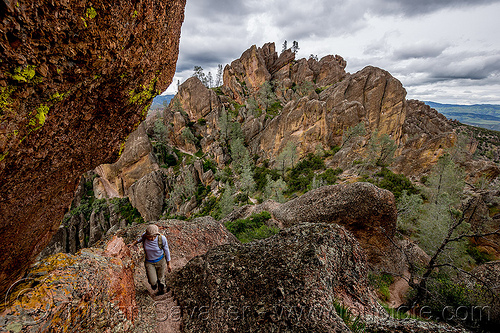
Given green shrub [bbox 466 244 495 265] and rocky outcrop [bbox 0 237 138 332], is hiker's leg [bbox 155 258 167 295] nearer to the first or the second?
rocky outcrop [bbox 0 237 138 332]

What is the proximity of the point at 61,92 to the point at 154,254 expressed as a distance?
211 inches

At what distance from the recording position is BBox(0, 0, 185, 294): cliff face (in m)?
2.80

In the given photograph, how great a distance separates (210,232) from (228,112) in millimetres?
66978

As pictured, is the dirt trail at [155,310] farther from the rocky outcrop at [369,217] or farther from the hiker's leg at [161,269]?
the rocky outcrop at [369,217]

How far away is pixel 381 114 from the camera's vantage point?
56875mm

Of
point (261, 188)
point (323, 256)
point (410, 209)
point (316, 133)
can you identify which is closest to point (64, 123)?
point (323, 256)

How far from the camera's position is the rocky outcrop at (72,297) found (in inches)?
146

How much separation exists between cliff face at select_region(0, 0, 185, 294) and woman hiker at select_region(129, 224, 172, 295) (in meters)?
2.42

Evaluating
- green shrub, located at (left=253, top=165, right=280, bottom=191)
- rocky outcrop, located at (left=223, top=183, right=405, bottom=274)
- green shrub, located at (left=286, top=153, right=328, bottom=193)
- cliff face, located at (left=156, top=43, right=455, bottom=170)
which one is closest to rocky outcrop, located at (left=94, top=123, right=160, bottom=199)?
cliff face, located at (left=156, top=43, right=455, bottom=170)

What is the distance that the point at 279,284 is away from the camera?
5.66 meters

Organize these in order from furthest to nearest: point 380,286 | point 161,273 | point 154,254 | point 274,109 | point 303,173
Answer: point 274,109 → point 303,173 → point 380,286 → point 161,273 → point 154,254

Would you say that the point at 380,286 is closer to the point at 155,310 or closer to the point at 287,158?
the point at 155,310

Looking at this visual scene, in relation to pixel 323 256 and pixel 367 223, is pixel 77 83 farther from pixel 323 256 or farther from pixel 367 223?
pixel 367 223

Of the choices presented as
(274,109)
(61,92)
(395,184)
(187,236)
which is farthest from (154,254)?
(274,109)
